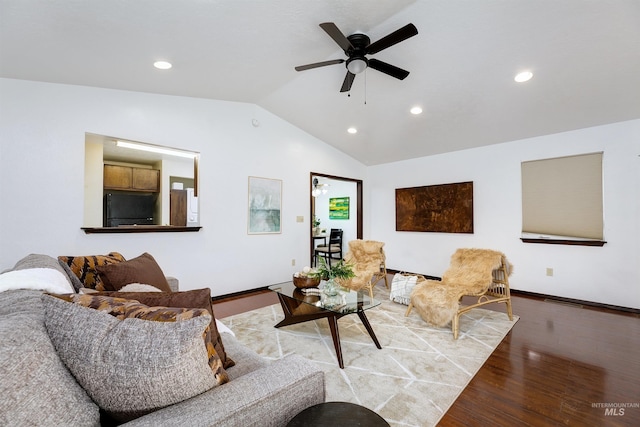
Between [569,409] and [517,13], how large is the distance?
2862mm

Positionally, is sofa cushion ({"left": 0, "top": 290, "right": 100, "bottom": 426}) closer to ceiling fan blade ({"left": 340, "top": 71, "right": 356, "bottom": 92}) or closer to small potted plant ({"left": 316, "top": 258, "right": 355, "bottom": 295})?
small potted plant ({"left": 316, "top": 258, "right": 355, "bottom": 295})

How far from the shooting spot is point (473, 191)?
4.82 metres

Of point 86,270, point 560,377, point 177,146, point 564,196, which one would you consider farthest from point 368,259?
point 86,270

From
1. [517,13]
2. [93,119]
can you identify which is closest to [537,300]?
[517,13]

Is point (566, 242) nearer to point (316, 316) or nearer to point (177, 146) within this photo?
point (316, 316)

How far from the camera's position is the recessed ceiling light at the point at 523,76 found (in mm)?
2891

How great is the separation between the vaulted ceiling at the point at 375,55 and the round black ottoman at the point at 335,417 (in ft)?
8.21

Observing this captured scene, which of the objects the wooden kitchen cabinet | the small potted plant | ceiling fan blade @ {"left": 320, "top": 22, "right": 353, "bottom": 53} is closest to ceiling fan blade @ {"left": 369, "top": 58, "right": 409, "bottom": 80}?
ceiling fan blade @ {"left": 320, "top": 22, "right": 353, "bottom": 53}

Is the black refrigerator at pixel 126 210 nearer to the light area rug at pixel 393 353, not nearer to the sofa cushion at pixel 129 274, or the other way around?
the light area rug at pixel 393 353

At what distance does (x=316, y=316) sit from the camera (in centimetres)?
254

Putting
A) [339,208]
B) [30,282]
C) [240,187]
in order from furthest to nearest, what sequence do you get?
[339,208] → [240,187] → [30,282]

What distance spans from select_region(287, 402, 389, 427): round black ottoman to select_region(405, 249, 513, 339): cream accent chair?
2.16m

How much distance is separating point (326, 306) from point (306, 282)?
464 mm

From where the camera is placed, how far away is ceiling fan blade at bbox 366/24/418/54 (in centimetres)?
206
